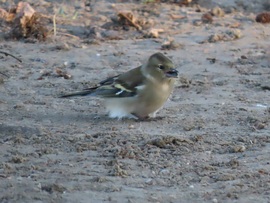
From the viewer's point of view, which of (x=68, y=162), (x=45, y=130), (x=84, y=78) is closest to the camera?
(x=68, y=162)

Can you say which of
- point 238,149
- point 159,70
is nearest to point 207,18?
point 159,70

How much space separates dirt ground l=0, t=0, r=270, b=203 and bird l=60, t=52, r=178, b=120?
123 mm

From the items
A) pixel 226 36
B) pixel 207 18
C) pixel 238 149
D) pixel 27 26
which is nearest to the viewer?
pixel 238 149

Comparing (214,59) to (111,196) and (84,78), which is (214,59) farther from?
(111,196)

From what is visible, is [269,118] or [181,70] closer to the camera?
[269,118]

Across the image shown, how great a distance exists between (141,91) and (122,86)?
0.73 feet

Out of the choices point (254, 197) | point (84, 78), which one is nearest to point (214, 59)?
point (84, 78)

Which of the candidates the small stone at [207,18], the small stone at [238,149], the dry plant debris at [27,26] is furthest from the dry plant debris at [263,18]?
the small stone at [238,149]

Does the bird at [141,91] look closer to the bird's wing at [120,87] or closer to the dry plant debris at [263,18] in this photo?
the bird's wing at [120,87]

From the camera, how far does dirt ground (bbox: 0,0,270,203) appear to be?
7020 millimetres

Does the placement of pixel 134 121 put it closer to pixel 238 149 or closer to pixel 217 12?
pixel 238 149

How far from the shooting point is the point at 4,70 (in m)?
10.6

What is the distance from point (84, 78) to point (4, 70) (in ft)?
3.06

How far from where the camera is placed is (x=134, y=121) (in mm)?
8836
